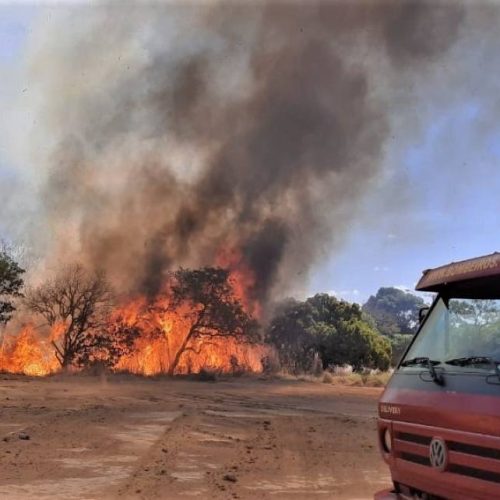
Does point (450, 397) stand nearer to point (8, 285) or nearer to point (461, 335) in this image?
point (461, 335)

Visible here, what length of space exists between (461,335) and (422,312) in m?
0.59

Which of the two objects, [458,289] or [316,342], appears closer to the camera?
[458,289]

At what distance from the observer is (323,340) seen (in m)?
31.9

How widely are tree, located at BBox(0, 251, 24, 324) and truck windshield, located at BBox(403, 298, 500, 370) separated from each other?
2045 centimetres

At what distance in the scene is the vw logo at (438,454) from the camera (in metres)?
3.01

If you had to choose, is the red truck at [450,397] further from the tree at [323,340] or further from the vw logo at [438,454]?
the tree at [323,340]

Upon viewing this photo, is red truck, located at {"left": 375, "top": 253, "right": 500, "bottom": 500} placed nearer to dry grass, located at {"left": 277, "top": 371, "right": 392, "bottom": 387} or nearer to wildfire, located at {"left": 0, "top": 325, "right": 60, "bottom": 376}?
dry grass, located at {"left": 277, "top": 371, "right": 392, "bottom": 387}

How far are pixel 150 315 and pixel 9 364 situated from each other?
591 cm

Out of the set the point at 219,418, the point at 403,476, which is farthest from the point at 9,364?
the point at 403,476

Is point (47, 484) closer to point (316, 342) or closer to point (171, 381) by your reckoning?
point (171, 381)

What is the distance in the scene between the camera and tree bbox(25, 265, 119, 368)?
23562 mm

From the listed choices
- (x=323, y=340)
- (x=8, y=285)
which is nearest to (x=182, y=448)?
(x=8, y=285)

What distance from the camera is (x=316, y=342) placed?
31.7 meters

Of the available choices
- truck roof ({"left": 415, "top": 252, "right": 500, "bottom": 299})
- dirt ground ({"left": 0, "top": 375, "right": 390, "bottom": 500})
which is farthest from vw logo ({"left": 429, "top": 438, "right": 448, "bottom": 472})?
dirt ground ({"left": 0, "top": 375, "right": 390, "bottom": 500})
